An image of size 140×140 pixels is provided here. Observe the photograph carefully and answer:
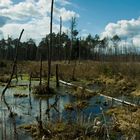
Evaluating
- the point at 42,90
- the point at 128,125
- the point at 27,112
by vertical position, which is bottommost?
the point at 27,112

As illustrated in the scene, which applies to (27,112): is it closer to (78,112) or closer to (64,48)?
(78,112)

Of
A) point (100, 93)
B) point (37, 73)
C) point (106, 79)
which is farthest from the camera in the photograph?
point (37, 73)

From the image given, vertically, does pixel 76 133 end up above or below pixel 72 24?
below

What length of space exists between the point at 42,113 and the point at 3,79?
1729cm

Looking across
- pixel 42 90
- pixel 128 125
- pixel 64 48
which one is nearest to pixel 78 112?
pixel 128 125

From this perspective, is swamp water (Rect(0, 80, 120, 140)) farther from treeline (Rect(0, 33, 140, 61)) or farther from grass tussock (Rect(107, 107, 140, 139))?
treeline (Rect(0, 33, 140, 61))

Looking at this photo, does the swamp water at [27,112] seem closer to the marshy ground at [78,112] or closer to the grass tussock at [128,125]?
the marshy ground at [78,112]

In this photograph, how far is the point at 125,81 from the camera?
2883 centimetres

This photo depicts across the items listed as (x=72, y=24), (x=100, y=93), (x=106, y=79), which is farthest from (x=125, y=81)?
(x=72, y=24)

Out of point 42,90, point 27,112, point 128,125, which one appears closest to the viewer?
point 128,125

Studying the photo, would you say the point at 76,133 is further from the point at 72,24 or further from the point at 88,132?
the point at 72,24

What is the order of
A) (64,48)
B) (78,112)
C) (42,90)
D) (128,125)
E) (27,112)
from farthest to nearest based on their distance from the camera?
(64,48) → (42,90) → (27,112) → (78,112) → (128,125)

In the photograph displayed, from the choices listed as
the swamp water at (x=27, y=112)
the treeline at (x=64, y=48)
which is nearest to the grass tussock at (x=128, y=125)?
the swamp water at (x=27, y=112)

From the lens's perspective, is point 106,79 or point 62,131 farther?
point 106,79
